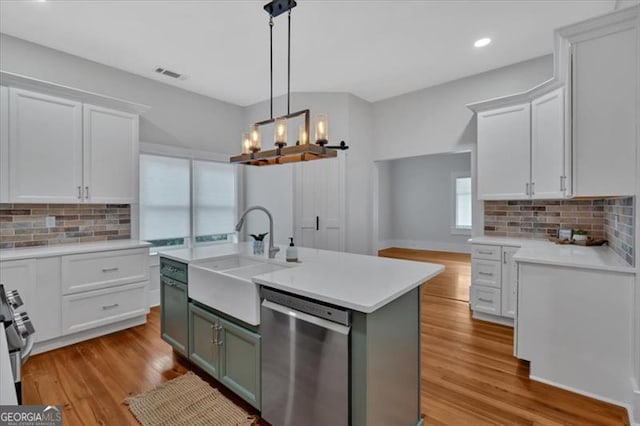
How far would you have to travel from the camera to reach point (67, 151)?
315cm

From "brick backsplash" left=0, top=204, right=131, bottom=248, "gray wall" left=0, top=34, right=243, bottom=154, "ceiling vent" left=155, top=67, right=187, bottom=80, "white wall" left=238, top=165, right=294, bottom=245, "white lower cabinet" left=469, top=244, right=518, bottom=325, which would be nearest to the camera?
"brick backsplash" left=0, top=204, right=131, bottom=248

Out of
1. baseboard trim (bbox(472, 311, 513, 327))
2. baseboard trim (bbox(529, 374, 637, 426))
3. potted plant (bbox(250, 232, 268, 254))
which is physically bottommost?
baseboard trim (bbox(529, 374, 637, 426))

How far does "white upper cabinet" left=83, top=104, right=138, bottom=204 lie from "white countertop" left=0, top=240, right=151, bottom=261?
49 cm

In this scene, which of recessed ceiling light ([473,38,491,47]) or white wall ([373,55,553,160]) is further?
white wall ([373,55,553,160])

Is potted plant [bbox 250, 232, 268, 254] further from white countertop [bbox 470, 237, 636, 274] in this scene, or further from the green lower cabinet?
white countertop [bbox 470, 237, 636, 274]

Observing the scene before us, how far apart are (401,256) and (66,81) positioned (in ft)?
21.9

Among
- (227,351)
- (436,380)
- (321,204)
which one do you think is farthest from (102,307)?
(436,380)

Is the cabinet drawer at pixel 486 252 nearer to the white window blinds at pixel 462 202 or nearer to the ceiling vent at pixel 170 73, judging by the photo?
the ceiling vent at pixel 170 73

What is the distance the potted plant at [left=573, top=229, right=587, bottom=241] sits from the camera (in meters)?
3.18

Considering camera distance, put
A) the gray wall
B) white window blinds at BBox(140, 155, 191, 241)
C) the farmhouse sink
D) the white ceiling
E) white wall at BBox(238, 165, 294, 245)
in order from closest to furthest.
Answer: the farmhouse sink, the white ceiling, the gray wall, white window blinds at BBox(140, 155, 191, 241), white wall at BBox(238, 165, 294, 245)

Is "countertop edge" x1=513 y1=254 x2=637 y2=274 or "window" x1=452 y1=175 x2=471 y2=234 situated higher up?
"window" x1=452 y1=175 x2=471 y2=234

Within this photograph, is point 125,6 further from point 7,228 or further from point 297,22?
point 7,228

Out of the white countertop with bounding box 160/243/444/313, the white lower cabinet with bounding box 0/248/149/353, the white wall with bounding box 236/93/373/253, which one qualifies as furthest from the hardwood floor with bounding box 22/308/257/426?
the white wall with bounding box 236/93/373/253

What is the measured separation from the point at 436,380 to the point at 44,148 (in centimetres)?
417
